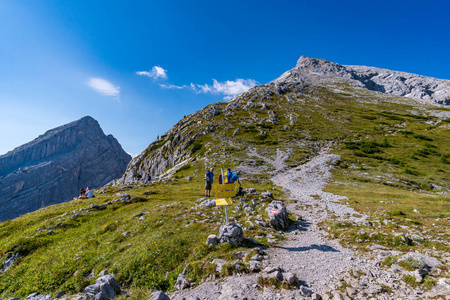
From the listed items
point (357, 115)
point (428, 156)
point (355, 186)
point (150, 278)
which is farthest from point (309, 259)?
point (357, 115)

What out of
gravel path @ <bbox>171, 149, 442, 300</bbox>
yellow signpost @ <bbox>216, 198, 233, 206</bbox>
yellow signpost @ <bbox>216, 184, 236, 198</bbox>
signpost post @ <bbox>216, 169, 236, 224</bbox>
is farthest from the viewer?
yellow signpost @ <bbox>216, 184, 236, 198</bbox>

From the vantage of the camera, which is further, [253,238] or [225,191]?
[225,191]

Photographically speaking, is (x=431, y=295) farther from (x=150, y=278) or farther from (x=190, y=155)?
(x=190, y=155)

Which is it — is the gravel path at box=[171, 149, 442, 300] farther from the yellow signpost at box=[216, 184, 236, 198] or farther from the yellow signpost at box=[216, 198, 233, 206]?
the yellow signpost at box=[216, 184, 236, 198]

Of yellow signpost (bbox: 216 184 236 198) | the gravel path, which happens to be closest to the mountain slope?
the gravel path

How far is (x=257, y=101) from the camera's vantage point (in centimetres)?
15012

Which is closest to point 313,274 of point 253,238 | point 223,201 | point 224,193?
point 253,238

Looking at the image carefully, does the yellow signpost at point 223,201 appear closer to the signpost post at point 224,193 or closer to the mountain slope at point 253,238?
the signpost post at point 224,193

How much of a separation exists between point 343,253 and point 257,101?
147 m

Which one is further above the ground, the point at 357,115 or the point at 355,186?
the point at 357,115

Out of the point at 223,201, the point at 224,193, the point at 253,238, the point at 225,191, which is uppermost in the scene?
the point at 225,191

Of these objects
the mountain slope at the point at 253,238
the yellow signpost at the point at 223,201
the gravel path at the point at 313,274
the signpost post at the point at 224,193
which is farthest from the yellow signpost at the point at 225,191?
the gravel path at the point at 313,274

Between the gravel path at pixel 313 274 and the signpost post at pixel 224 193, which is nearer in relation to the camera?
the gravel path at pixel 313 274

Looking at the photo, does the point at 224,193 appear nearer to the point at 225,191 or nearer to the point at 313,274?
the point at 225,191
